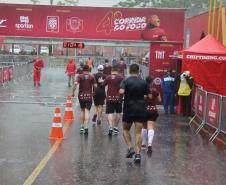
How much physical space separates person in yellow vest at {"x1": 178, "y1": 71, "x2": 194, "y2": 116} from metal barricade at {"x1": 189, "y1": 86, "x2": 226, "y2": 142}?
0.86 m

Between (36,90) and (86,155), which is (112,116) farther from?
(36,90)

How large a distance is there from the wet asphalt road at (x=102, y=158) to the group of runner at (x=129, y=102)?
327 mm

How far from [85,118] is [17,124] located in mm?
2617

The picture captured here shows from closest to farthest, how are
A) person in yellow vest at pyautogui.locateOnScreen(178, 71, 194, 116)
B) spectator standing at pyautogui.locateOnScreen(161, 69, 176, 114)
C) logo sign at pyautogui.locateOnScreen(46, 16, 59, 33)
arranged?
person in yellow vest at pyautogui.locateOnScreen(178, 71, 194, 116)
spectator standing at pyautogui.locateOnScreen(161, 69, 176, 114)
logo sign at pyautogui.locateOnScreen(46, 16, 59, 33)

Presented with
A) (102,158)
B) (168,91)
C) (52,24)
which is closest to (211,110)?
(168,91)

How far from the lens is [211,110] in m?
14.2

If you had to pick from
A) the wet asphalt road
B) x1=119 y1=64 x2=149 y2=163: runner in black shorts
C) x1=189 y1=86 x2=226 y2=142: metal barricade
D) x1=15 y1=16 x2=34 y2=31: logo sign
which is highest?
x1=15 y1=16 x2=34 y2=31: logo sign

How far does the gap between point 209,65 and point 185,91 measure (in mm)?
2799

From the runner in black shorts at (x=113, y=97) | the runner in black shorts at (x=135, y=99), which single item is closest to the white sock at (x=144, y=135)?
the runner in black shorts at (x=113, y=97)

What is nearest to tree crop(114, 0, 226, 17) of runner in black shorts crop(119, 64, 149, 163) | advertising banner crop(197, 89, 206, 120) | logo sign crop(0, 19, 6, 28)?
logo sign crop(0, 19, 6, 28)

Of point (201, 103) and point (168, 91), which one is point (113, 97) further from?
point (168, 91)

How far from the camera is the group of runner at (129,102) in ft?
32.1

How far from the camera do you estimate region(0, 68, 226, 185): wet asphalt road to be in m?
8.38

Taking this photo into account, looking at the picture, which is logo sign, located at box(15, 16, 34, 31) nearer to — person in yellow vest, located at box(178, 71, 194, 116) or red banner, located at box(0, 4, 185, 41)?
red banner, located at box(0, 4, 185, 41)
